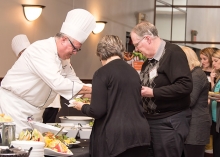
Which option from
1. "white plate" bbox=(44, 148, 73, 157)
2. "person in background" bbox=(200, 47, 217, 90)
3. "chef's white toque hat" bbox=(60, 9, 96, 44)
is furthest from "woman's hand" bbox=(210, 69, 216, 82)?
"white plate" bbox=(44, 148, 73, 157)

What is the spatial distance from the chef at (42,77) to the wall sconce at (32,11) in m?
2.92

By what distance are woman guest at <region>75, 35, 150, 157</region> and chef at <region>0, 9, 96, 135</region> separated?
0.76ft

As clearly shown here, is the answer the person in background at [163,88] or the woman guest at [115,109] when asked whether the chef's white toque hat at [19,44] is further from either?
the woman guest at [115,109]

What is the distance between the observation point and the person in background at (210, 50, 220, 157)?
4777 mm

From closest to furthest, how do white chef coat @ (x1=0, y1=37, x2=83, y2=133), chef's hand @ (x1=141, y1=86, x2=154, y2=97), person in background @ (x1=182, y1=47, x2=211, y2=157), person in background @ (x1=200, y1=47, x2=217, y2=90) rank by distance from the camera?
white chef coat @ (x1=0, y1=37, x2=83, y2=133) < chef's hand @ (x1=141, y1=86, x2=154, y2=97) < person in background @ (x1=182, y1=47, x2=211, y2=157) < person in background @ (x1=200, y1=47, x2=217, y2=90)

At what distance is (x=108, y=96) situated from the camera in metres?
2.65

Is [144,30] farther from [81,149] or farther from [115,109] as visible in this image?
[81,149]

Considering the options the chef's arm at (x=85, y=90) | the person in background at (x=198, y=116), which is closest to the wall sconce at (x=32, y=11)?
the person in background at (x=198, y=116)

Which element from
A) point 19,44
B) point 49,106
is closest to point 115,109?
point 49,106

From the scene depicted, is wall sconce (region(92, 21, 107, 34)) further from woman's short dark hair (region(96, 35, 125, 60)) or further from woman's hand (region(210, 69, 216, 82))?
woman's short dark hair (region(96, 35, 125, 60))

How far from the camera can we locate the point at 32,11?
596cm

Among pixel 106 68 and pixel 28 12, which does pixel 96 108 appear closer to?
pixel 106 68

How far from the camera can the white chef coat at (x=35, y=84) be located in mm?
2834

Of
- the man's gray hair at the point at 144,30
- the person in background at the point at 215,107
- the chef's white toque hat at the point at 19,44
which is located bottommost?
the person in background at the point at 215,107
